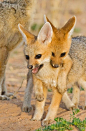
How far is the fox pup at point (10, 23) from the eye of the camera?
6.54m

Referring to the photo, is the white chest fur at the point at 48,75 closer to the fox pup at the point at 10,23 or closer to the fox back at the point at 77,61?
the fox back at the point at 77,61

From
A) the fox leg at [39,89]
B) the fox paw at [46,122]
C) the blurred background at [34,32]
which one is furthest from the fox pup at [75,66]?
the blurred background at [34,32]

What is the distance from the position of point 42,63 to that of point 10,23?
7.99 feet

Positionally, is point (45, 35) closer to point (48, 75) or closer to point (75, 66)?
point (48, 75)

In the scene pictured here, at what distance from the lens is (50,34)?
4574mm

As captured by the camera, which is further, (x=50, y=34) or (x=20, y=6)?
(x=20, y=6)

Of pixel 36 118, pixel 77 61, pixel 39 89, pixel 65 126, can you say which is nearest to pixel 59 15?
pixel 77 61

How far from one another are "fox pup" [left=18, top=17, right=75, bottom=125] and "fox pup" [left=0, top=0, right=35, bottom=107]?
183cm

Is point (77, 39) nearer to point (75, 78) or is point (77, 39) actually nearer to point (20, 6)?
point (75, 78)

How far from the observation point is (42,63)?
4543 mm

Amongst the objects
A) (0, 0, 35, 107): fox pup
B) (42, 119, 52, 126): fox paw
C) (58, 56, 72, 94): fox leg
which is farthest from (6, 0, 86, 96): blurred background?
(42, 119, 52, 126): fox paw

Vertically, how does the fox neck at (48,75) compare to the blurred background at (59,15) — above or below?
below

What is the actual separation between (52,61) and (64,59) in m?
0.33

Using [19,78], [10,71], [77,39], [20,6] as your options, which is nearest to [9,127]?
[77,39]
